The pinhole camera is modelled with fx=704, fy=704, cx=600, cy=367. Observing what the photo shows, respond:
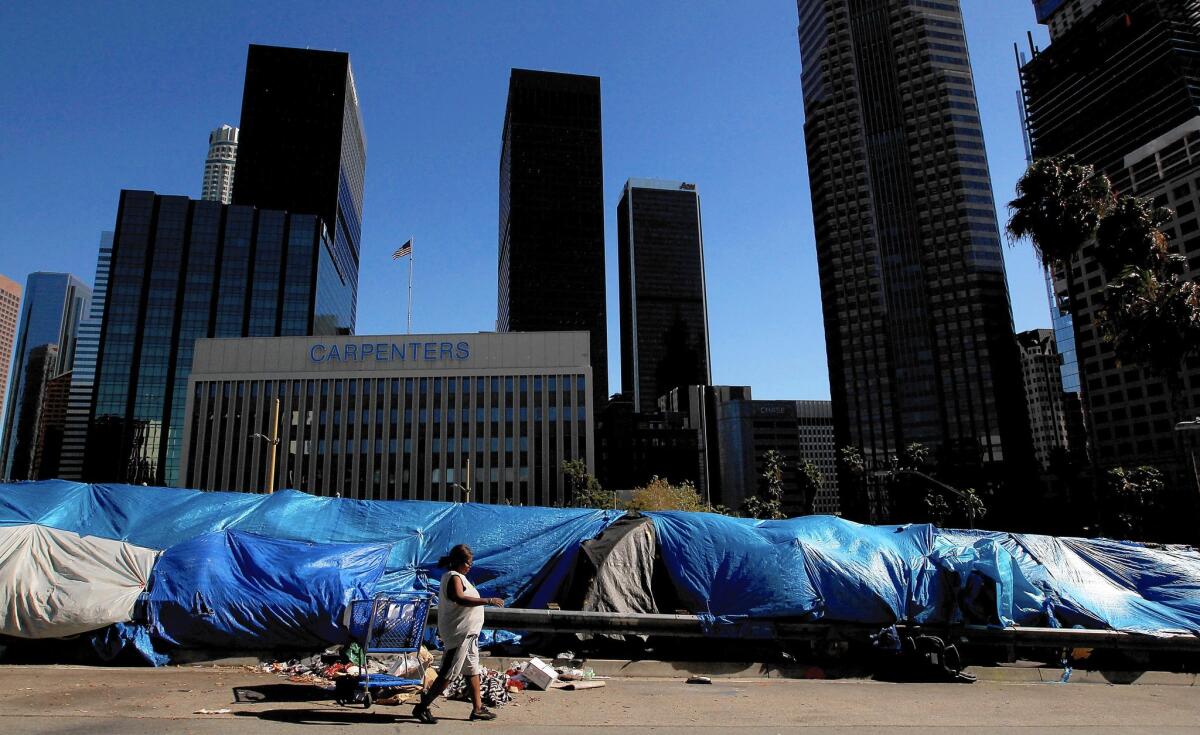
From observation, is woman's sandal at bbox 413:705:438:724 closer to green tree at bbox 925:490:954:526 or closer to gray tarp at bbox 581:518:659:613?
gray tarp at bbox 581:518:659:613

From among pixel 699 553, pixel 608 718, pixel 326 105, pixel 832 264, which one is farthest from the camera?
pixel 326 105

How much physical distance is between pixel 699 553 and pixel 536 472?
69745 millimetres

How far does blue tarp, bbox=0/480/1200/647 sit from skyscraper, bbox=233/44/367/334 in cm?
16584

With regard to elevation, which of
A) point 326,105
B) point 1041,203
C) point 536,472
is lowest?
point 536,472

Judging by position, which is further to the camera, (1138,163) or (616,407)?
(616,407)

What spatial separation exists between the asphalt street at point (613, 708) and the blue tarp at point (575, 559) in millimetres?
1227

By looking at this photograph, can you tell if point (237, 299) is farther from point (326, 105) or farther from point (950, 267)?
point (950, 267)

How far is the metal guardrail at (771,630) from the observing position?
10.9m

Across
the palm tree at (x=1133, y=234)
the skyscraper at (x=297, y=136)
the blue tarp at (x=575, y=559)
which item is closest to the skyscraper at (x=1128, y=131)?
the palm tree at (x=1133, y=234)

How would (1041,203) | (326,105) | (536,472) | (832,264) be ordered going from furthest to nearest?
(326,105) → (832,264) → (536,472) → (1041,203)

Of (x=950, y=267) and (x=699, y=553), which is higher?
(x=950, y=267)

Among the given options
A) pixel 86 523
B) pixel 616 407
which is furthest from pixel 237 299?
pixel 86 523

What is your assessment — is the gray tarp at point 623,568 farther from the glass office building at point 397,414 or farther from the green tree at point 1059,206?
the glass office building at point 397,414

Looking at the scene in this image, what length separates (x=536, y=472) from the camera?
80875 millimetres
